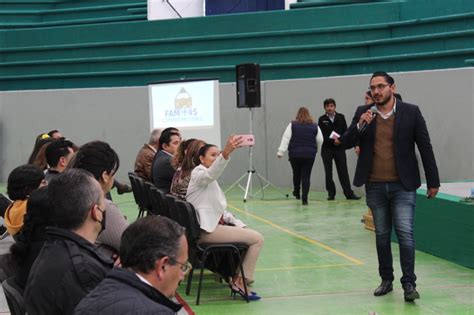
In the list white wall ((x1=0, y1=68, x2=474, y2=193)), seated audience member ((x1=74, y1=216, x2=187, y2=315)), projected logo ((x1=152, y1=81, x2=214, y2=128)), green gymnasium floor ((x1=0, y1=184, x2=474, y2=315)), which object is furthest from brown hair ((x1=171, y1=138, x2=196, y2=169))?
projected logo ((x1=152, y1=81, x2=214, y2=128))

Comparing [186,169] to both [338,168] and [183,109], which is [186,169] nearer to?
[338,168]

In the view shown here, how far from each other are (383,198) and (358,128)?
59 centimetres

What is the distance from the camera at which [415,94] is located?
53.4ft

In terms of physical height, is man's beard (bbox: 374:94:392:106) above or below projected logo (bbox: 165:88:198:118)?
above

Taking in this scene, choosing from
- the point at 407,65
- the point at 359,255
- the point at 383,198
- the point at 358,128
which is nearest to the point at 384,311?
the point at 383,198

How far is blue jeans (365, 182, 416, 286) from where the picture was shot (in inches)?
283

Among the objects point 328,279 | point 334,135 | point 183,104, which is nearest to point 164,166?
point 328,279

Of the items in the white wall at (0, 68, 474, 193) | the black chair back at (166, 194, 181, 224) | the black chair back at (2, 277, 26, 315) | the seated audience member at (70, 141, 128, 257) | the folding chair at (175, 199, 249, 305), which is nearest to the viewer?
the black chair back at (2, 277, 26, 315)

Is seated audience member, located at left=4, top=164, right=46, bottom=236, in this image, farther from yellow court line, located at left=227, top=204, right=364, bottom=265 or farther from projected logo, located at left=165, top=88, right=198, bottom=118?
projected logo, located at left=165, top=88, right=198, bottom=118

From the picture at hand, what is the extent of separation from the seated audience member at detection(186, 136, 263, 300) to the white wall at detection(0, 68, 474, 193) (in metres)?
8.72

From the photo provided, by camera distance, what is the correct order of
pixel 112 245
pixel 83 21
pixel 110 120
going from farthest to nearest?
Result: pixel 83 21 < pixel 110 120 < pixel 112 245

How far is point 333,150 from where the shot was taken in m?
16.0

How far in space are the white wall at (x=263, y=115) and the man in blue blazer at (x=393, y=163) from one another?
860cm

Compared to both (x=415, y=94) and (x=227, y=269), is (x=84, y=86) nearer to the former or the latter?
(x=415, y=94)
